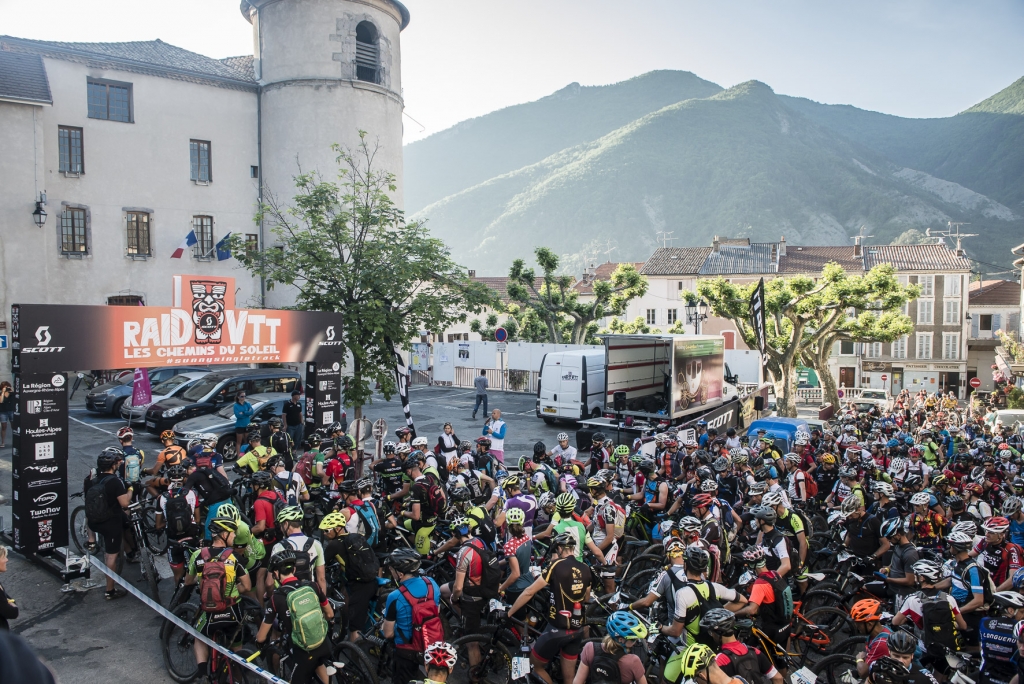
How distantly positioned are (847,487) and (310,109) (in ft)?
97.2

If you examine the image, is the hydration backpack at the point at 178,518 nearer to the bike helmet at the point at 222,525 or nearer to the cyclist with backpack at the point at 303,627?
Result: the bike helmet at the point at 222,525

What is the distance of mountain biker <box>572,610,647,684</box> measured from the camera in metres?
5.19

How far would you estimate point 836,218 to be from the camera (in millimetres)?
143875

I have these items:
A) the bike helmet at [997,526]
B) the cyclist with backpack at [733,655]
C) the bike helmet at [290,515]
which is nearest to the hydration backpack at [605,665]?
the cyclist with backpack at [733,655]

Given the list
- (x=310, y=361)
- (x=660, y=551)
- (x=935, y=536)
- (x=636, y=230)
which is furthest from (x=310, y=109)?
(x=636, y=230)

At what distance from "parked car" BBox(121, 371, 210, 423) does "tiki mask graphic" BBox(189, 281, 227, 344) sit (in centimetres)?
776

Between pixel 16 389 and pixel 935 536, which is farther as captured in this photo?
pixel 16 389

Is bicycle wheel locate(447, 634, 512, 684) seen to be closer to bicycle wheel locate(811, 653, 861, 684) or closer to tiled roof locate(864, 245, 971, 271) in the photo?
bicycle wheel locate(811, 653, 861, 684)

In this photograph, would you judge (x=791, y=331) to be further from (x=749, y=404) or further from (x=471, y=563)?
(x=471, y=563)

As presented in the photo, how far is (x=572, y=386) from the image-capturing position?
23.3 meters

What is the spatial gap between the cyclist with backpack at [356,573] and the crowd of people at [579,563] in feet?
0.06

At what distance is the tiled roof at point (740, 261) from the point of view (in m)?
62.0

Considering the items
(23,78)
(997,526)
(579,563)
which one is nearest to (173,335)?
(579,563)

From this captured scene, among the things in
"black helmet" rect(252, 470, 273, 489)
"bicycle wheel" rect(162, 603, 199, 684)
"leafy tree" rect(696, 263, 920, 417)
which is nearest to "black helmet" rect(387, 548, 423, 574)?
"bicycle wheel" rect(162, 603, 199, 684)
